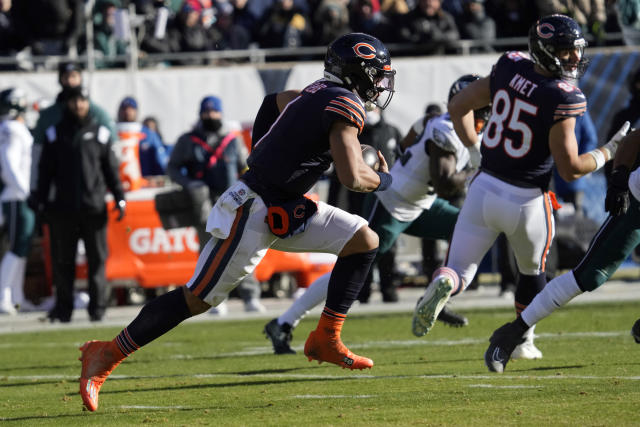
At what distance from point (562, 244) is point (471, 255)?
6.85 metres

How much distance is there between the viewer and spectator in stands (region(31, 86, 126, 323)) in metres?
11.1

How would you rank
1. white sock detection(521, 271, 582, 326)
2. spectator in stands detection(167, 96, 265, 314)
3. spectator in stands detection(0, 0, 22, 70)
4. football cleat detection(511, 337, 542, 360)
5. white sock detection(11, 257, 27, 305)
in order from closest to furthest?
white sock detection(521, 271, 582, 326)
football cleat detection(511, 337, 542, 360)
spectator in stands detection(167, 96, 265, 314)
white sock detection(11, 257, 27, 305)
spectator in stands detection(0, 0, 22, 70)

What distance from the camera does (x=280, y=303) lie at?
12.9m

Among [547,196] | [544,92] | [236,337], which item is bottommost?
[236,337]

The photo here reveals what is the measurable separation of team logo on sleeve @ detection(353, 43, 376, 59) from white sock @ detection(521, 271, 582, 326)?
1593mm

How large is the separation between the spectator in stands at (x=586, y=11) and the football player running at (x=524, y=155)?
8.40 meters

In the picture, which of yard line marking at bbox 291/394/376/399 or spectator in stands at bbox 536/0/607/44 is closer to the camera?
yard line marking at bbox 291/394/376/399

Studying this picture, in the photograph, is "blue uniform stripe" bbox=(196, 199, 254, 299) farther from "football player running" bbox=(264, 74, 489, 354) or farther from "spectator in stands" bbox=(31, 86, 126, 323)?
"spectator in stands" bbox=(31, 86, 126, 323)

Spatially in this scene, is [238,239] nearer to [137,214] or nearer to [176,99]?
[137,214]

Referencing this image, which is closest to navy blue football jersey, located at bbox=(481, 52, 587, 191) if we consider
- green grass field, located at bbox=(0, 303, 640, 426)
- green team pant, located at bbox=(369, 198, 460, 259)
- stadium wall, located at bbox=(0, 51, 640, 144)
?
green grass field, located at bbox=(0, 303, 640, 426)

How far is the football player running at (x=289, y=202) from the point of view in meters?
5.64

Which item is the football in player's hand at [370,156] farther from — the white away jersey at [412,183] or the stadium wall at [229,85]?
the stadium wall at [229,85]

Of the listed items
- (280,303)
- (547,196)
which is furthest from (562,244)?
(547,196)

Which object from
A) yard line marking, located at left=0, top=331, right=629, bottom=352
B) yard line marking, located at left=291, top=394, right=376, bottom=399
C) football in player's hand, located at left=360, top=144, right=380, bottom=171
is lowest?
yard line marking, located at left=0, top=331, right=629, bottom=352
